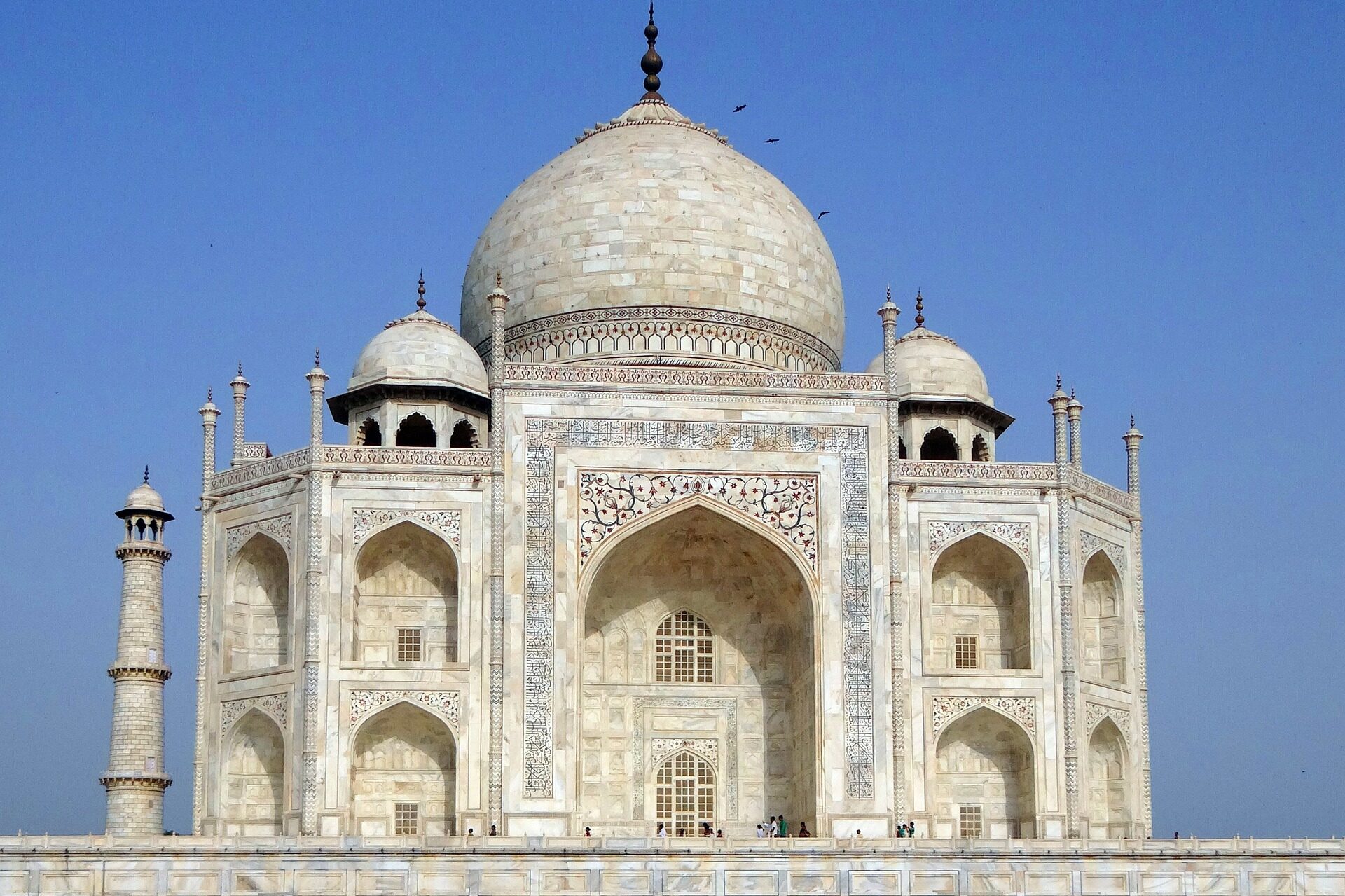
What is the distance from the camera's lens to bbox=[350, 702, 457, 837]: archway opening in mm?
24797

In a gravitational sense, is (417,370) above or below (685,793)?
above

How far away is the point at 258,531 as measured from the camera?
84.2ft

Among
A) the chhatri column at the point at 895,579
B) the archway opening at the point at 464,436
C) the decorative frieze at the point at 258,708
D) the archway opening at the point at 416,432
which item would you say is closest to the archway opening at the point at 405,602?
the decorative frieze at the point at 258,708

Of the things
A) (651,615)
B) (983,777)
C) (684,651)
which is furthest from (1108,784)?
(651,615)

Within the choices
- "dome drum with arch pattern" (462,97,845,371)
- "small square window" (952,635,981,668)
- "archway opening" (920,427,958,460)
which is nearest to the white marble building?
"small square window" (952,635,981,668)

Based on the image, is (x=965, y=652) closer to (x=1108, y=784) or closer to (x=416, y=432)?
(x=1108, y=784)

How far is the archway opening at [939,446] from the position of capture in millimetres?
28297

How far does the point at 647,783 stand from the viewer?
26.2 meters

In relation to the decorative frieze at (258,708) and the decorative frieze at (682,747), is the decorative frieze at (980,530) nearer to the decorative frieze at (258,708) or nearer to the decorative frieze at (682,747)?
the decorative frieze at (682,747)

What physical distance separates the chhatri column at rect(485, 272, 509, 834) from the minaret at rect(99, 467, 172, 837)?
486 cm

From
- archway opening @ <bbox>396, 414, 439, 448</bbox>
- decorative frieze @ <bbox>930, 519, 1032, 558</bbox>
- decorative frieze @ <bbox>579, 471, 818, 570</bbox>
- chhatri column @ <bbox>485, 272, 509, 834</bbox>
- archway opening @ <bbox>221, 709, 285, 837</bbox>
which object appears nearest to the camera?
chhatri column @ <bbox>485, 272, 509, 834</bbox>

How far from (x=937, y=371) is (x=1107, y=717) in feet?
16.4

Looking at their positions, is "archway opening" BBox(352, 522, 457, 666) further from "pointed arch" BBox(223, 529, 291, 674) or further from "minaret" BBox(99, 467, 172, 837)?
"minaret" BBox(99, 467, 172, 837)

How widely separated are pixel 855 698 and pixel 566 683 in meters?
3.30
